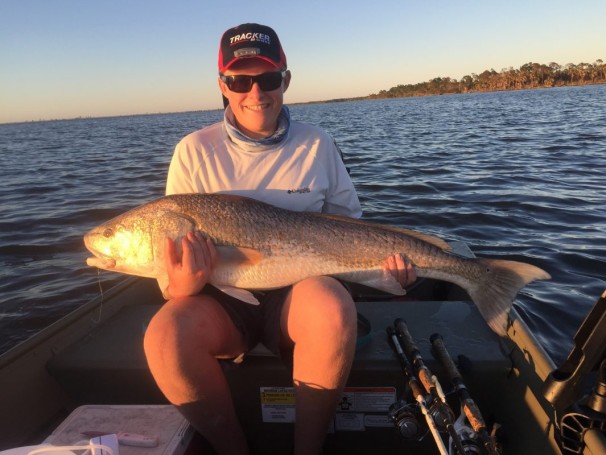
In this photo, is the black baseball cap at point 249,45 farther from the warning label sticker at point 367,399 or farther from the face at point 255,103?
the warning label sticker at point 367,399

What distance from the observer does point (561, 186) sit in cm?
1155

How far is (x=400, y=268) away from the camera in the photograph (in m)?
3.23

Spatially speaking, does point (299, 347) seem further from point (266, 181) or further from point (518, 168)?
point (518, 168)

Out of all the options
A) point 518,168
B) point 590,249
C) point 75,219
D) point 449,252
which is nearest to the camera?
point 449,252

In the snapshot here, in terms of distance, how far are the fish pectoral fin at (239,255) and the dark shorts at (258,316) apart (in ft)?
0.82

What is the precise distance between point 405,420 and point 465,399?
37 cm

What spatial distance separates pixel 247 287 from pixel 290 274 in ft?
1.07

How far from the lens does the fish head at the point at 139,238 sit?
10.6ft

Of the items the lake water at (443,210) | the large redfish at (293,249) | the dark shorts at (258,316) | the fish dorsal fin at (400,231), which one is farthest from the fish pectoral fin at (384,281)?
the lake water at (443,210)

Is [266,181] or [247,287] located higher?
[266,181]

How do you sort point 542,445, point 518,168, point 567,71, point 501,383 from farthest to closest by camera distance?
point 567,71 → point 518,168 → point 501,383 → point 542,445

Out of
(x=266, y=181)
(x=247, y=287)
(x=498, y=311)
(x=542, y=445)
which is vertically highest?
(x=266, y=181)

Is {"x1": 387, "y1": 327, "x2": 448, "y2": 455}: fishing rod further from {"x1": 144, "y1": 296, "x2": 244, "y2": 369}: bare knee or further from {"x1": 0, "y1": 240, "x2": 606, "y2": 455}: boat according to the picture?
{"x1": 144, "y1": 296, "x2": 244, "y2": 369}: bare knee

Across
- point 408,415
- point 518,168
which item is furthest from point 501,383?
point 518,168
